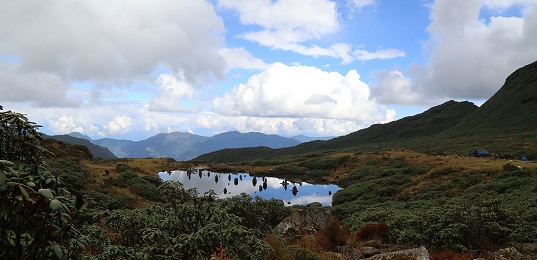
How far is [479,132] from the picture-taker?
11812 centimetres

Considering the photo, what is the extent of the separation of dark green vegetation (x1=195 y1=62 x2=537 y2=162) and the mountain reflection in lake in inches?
1738

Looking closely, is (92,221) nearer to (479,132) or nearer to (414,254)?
(414,254)

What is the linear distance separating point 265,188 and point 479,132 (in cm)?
9919

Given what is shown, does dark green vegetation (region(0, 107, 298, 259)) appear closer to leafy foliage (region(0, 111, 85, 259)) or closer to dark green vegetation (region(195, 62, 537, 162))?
leafy foliage (region(0, 111, 85, 259))

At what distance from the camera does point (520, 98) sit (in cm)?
14150

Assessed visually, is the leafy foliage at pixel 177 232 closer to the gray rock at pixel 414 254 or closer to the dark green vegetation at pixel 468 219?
the gray rock at pixel 414 254

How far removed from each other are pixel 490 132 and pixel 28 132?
13711 cm

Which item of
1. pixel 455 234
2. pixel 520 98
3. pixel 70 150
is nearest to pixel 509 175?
pixel 455 234

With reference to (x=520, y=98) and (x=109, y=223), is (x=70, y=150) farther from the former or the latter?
(x=520, y=98)

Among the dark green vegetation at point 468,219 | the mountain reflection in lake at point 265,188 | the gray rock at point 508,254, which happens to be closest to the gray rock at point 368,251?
the dark green vegetation at point 468,219

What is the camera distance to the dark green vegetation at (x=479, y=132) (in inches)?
3403

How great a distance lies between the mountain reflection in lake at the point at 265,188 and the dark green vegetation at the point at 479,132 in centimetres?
4413

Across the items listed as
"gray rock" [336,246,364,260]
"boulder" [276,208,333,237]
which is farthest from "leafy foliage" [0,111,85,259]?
"boulder" [276,208,333,237]

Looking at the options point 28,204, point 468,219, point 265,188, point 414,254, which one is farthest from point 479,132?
point 28,204
